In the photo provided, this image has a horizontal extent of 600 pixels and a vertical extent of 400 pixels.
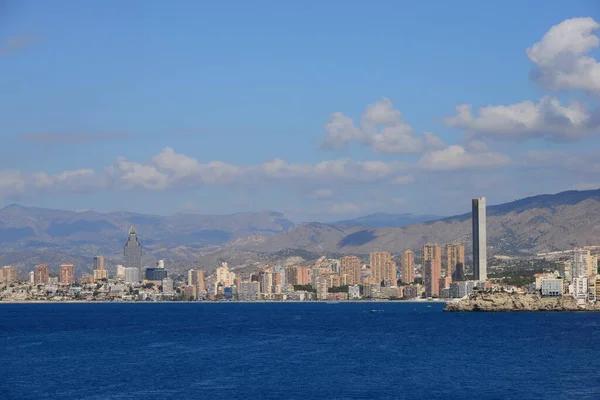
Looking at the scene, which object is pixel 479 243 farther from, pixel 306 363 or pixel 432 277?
pixel 306 363

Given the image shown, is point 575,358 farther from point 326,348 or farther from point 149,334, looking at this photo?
point 149,334

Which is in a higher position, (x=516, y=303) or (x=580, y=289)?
(x=580, y=289)

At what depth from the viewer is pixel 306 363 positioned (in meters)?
53.5

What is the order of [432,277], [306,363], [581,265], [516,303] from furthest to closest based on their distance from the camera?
[432,277]
[581,265]
[516,303]
[306,363]

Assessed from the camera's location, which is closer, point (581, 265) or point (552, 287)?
point (552, 287)

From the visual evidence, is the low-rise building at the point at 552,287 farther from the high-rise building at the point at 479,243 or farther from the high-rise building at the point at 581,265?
the high-rise building at the point at 479,243

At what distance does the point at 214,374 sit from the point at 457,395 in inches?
507

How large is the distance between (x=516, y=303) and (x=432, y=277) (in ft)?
249

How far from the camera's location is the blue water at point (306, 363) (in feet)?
141

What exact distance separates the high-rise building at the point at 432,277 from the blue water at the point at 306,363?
106 meters

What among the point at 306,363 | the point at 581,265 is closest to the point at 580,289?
the point at 581,265

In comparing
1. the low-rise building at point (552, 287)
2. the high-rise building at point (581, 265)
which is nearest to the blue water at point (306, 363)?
the low-rise building at point (552, 287)

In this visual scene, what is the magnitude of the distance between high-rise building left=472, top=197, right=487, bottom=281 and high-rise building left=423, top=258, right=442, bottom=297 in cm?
1339

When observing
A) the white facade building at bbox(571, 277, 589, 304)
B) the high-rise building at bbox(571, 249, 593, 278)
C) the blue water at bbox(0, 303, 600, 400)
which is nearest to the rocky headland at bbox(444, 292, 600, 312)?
the white facade building at bbox(571, 277, 589, 304)
